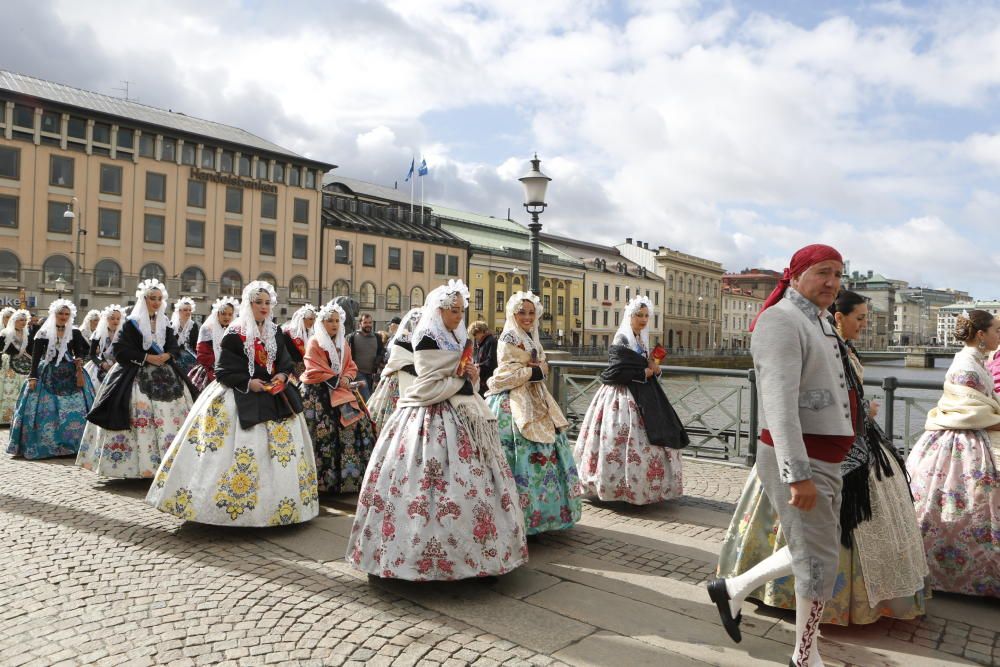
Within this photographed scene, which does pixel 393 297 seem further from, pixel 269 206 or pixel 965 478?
pixel 965 478

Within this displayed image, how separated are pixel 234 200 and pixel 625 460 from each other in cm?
4669

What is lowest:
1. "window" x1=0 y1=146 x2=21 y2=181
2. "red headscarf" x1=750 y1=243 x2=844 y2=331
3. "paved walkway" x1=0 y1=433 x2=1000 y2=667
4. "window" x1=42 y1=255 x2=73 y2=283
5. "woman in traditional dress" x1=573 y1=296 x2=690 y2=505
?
"paved walkway" x1=0 y1=433 x2=1000 y2=667

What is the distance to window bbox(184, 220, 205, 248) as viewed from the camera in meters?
45.2

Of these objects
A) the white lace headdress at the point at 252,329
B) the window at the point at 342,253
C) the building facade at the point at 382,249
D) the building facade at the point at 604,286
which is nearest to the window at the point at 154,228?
the building facade at the point at 382,249

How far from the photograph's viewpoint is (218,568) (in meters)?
4.55

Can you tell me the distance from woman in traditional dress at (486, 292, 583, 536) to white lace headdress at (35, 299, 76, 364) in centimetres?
627

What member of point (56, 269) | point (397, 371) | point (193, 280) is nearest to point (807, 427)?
point (397, 371)

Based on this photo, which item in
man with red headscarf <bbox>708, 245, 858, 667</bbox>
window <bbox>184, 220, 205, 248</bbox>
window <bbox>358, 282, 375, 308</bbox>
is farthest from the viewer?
window <bbox>358, 282, 375, 308</bbox>

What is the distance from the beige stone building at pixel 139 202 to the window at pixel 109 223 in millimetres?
60

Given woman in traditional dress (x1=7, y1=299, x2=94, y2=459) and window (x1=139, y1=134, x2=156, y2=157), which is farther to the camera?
window (x1=139, y1=134, x2=156, y2=157)

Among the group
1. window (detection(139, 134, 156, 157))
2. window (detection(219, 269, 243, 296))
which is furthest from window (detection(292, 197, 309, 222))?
window (detection(139, 134, 156, 157))

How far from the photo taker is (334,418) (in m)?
7.00

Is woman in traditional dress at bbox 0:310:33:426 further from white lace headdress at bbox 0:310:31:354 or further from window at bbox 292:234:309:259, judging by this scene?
window at bbox 292:234:309:259

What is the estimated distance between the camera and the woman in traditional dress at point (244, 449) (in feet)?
17.1
